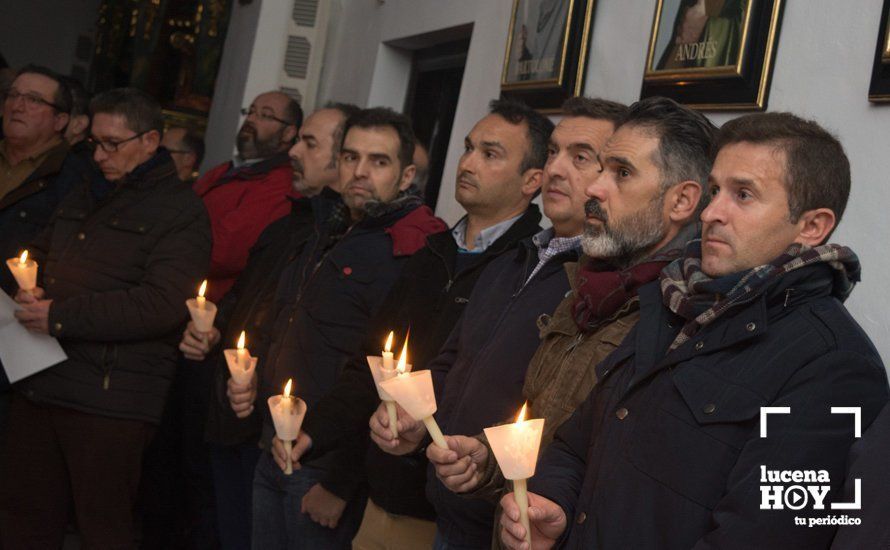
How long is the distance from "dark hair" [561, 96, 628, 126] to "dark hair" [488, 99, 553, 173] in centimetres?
42

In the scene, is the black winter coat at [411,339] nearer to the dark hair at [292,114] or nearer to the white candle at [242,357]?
the white candle at [242,357]

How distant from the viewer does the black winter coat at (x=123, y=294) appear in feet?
13.2

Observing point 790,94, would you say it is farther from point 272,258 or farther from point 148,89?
point 148,89

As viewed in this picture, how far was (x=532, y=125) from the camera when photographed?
354cm

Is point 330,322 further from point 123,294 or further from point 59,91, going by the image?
point 59,91

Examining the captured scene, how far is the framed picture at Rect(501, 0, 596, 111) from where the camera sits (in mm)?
4094

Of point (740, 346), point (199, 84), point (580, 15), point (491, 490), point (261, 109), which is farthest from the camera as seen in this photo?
point (199, 84)

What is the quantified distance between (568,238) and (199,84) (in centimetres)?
737

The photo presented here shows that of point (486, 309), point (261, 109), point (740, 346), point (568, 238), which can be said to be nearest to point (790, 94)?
point (568, 238)

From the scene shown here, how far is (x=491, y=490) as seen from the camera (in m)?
2.32

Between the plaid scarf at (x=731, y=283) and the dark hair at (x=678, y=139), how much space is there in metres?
0.48

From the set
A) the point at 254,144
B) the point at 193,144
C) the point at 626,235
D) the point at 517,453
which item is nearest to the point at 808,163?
the point at 626,235

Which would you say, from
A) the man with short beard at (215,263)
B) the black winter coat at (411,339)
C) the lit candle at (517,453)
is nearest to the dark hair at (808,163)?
the lit candle at (517,453)

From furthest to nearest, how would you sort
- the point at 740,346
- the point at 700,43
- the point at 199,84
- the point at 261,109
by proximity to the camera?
the point at 199,84 < the point at 261,109 < the point at 700,43 < the point at 740,346
